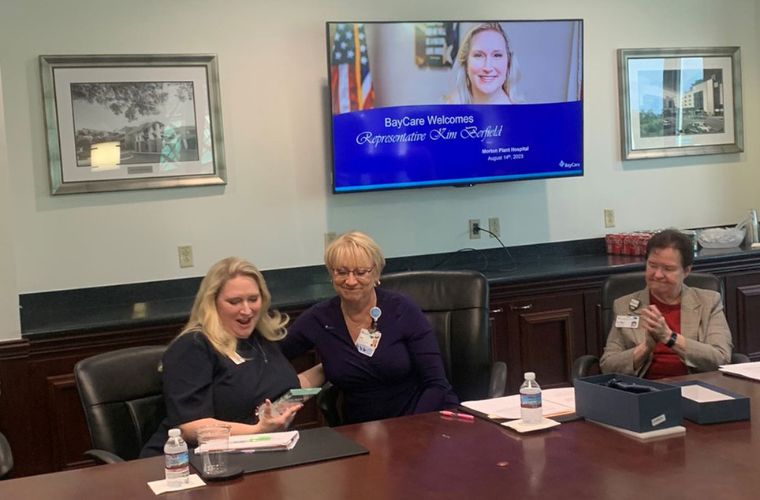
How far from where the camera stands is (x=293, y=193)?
181 inches

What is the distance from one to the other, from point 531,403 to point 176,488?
3.08 feet

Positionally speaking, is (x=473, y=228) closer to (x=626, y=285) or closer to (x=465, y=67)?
(x=465, y=67)

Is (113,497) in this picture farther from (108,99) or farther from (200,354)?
(108,99)

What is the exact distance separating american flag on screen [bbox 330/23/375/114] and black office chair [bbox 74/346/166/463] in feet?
6.57

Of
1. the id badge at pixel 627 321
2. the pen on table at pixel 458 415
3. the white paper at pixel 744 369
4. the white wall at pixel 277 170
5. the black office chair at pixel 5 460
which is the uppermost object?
the white wall at pixel 277 170

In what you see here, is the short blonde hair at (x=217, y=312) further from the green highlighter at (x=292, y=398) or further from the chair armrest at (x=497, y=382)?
the chair armrest at (x=497, y=382)

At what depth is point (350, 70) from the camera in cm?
443

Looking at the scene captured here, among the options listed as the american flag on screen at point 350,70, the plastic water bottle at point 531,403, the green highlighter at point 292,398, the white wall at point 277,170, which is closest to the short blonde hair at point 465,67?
the white wall at point 277,170

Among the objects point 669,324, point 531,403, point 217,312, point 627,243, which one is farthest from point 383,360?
point 627,243

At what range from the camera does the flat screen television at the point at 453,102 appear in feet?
14.7

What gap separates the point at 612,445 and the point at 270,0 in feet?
9.96

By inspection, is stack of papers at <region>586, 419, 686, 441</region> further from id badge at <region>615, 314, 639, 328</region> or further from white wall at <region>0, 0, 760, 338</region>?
white wall at <region>0, 0, 760, 338</region>

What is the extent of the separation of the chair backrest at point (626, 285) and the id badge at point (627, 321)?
284 mm

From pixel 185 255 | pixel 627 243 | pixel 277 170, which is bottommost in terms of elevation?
pixel 627 243
